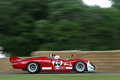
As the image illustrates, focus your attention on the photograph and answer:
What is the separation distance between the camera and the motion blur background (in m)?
15.1

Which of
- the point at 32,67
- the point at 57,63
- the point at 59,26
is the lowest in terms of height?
the point at 32,67

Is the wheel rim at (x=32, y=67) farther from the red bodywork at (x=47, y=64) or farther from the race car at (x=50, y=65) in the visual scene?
the red bodywork at (x=47, y=64)

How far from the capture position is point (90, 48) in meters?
15.4

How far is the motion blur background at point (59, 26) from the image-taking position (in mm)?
15062

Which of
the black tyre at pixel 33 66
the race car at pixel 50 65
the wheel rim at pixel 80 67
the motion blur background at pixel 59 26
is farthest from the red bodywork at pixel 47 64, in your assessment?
the motion blur background at pixel 59 26

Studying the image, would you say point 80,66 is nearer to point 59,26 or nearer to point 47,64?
point 47,64

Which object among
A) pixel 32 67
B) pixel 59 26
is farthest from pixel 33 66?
pixel 59 26

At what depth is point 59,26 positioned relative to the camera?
49.1 ft

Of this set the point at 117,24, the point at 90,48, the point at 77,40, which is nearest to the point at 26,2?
the point at 77,40

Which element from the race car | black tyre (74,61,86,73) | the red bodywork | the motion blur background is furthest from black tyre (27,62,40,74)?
the motion blur background

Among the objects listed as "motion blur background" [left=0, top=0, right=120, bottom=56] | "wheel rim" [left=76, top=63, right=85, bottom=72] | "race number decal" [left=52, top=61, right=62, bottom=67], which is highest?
"motion blur background" [left=0, top=0, right=120, bottom=56]

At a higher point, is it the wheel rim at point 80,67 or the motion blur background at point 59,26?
the motion blur background at point 59,26

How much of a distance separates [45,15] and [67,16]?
2.11 m

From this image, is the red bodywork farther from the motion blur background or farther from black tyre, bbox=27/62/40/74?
the motion blur background
